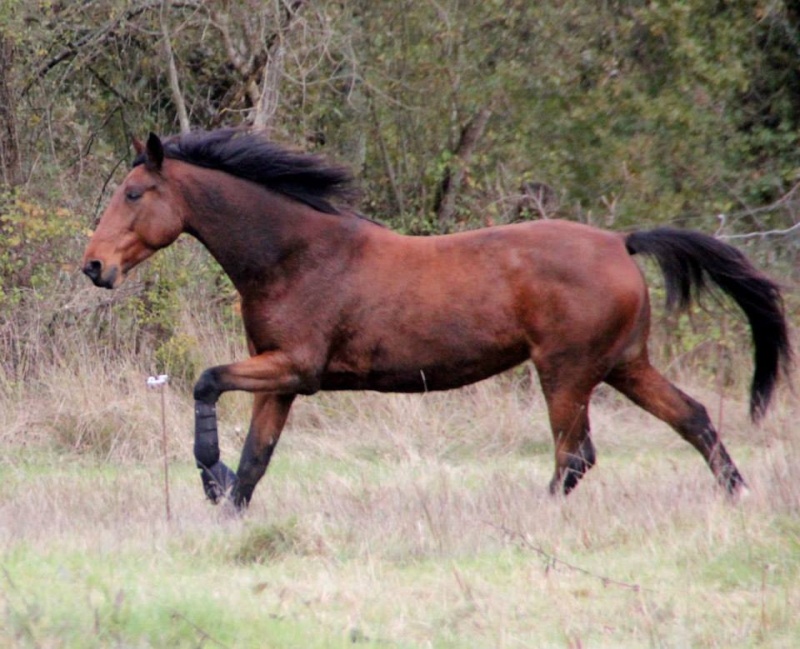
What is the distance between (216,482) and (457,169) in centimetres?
805

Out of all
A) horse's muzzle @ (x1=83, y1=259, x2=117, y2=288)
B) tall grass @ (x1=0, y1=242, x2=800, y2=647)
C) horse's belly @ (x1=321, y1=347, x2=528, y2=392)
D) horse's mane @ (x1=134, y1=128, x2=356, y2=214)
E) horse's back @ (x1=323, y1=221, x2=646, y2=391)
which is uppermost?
horse's mane @ (x1=134, y1=128, x2=356, y2=214)

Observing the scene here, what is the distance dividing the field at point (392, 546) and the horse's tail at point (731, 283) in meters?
0.51

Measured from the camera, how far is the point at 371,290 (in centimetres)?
786

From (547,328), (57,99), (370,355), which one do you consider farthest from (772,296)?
(57,99)

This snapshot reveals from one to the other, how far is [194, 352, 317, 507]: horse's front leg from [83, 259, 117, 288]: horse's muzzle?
0.79 metres

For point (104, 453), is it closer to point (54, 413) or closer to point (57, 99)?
point (54, 413)

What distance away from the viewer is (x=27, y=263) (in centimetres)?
1291

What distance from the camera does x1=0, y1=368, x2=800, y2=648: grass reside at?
4.88m

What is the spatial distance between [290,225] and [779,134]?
841 centimetres

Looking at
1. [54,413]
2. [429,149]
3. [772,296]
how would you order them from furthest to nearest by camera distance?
[429,149], [54,413], [772,296]

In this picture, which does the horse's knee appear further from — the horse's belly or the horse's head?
the horse's head

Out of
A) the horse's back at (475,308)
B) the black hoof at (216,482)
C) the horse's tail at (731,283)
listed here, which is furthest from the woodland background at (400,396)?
the horse's back at (475,308)

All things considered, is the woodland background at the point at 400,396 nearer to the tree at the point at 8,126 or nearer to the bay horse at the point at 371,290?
the tree at the point at 8,126

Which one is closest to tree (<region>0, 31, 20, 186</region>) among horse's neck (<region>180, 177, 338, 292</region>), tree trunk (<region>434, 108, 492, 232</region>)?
tree trunk (<region>434, 108, 492, 232</region>)
